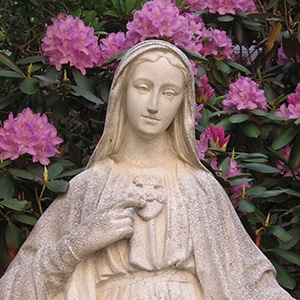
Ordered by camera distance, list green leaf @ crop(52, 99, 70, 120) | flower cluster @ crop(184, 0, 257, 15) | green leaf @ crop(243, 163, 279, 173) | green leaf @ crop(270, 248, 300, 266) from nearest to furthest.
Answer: green leaf @ crop(270, 248, 300, 266)
green leaf @ crop(243, 163, 279, 173)
green leaf @ crop(52, 99, 70, 120)
flower cluster @ crop(184, 0, 257, 15)

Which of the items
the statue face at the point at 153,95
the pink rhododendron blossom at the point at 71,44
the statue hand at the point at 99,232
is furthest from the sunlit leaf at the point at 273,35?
the statue hand at the point at 99,232

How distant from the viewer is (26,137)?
13.6 ft

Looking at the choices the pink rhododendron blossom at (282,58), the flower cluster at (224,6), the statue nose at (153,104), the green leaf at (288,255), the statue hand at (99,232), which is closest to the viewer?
the statue hand at (99,232)

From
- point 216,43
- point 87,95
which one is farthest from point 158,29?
point 216,43

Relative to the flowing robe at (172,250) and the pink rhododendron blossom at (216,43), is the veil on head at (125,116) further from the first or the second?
the pink rhododendron blossom at (216,43)

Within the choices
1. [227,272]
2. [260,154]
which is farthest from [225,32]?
[227,272]

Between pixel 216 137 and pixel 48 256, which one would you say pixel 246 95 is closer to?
pixel 216 137

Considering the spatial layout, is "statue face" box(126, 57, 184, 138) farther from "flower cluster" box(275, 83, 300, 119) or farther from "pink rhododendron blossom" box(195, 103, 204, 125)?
"flower cluster" box(275, 83, 300, 119)

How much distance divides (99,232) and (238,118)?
138 centimetres

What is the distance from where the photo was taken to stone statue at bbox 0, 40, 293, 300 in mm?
3562

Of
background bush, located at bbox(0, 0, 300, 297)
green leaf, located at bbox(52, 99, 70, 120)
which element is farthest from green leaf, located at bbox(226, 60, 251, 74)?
green leaf, located at bbox(52, 99, 70, 120)

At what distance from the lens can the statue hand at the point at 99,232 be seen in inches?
138

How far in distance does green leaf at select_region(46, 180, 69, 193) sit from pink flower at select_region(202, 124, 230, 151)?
833mm

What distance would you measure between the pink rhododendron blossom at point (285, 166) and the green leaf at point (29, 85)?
120 cm
